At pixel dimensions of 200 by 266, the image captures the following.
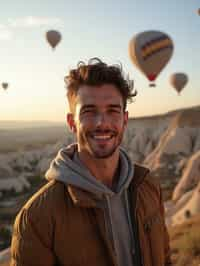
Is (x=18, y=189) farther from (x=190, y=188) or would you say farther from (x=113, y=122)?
(x=113, y=122)

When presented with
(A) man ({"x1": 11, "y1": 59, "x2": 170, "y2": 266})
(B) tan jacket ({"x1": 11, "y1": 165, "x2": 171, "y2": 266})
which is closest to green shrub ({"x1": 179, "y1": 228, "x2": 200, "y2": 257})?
(A) man ({"x1": 11, "y1": 59, "x2": 170, "y2": 266})

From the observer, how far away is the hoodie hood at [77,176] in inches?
78.5

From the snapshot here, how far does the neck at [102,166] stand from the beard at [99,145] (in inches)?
2.1

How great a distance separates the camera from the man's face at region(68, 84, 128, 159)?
2055 mm

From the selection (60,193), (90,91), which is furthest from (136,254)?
(90,91)

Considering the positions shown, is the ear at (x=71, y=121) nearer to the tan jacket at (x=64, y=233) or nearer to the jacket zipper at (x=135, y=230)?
the tan jacket at (x=64, y=233)

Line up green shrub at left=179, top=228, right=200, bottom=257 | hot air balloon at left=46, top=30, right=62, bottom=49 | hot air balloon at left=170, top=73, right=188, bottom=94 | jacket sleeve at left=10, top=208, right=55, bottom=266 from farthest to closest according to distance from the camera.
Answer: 1. hot air balloon at left=46, top=30, right=62, bottom=49
2. hot air balloon at left=170, top=73, right=188, bottom=94
3. green shrub at left=179, top=228, right=200, bottom=257
4. jacket sleeve at left=10, top=208, right=55, bottom=266

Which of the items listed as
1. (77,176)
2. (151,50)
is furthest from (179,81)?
(77,176)

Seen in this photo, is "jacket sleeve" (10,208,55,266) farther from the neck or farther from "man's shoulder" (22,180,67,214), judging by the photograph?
the neck

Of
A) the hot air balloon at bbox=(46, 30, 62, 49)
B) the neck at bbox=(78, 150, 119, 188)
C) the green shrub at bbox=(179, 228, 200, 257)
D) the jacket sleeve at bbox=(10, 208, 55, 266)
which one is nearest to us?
the jacket sleeve at bbox=(10, 208, 55, 266)

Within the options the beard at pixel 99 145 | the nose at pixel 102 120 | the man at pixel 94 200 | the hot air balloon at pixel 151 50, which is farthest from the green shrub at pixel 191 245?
the hot air balloon at pixel 151 50

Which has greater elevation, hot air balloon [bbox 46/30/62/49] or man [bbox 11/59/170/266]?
hot air balloon [bbox 46/30/62/49]

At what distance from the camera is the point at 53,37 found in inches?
1070

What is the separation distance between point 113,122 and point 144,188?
513mm
